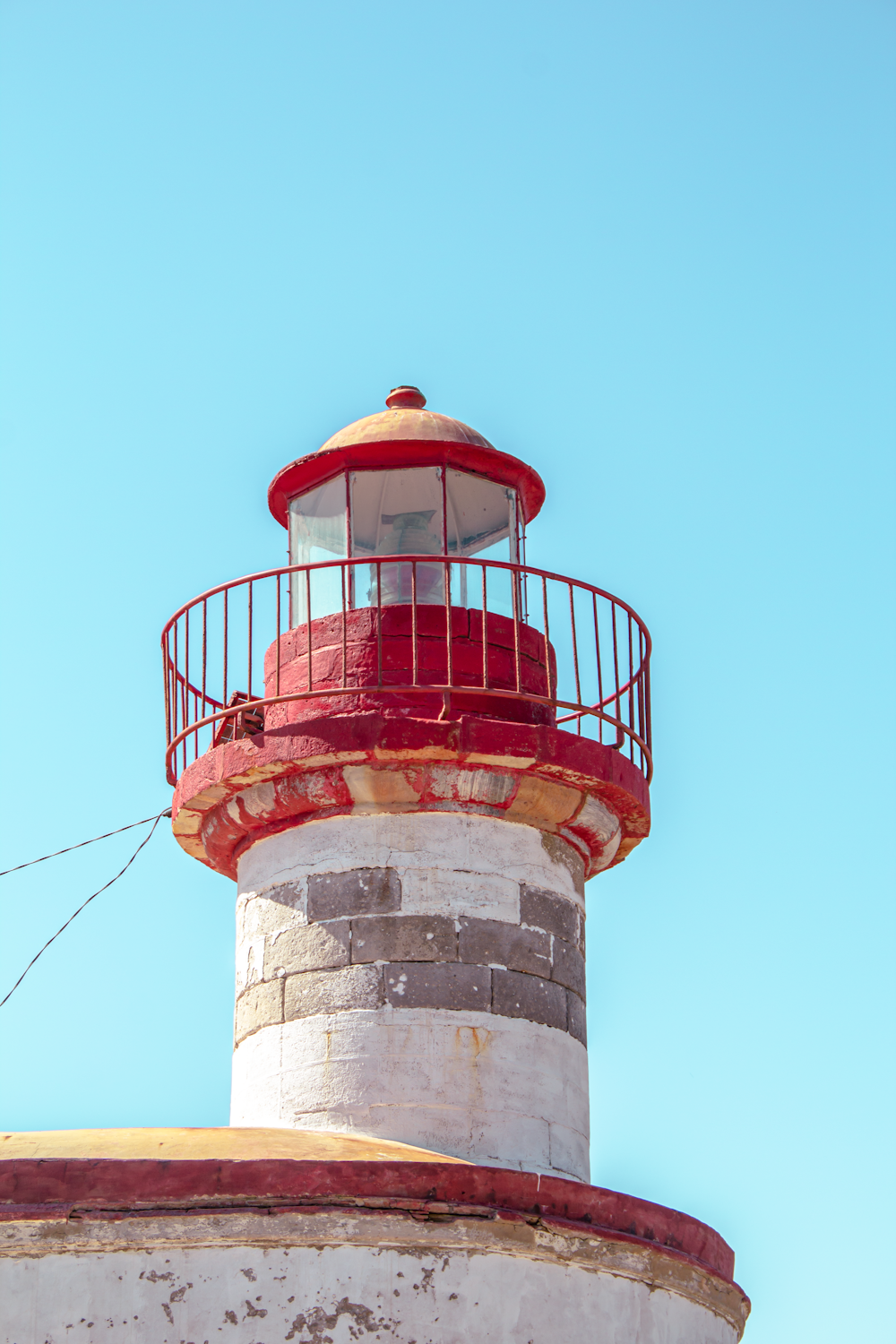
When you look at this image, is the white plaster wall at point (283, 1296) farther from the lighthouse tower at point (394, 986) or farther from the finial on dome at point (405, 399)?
the finial on dome at point (405, 399)

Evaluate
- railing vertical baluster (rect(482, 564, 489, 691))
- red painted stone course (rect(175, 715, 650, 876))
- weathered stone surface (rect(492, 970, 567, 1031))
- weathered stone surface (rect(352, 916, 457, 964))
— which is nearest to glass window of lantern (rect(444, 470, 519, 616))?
railing vertical baluster (rect(482, 564, 489, 691))

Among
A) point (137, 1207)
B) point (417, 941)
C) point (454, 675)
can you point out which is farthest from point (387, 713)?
point (137, 1207)

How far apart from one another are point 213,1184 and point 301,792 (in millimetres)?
2133

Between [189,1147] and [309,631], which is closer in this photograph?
[189,1147]

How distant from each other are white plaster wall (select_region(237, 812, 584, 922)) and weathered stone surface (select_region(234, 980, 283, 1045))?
496mm

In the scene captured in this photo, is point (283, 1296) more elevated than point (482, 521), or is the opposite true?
point (482, 521)

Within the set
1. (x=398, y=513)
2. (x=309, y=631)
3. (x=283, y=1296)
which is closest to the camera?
(x=283, y=1296)

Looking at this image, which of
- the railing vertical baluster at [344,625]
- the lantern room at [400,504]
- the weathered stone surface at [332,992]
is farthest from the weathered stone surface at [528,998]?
the lantern room at [400,504]

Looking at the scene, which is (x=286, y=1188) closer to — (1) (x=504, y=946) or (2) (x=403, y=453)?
(1) (x=504, y=946)

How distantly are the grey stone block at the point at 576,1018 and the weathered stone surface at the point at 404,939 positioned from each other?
2.45 feet

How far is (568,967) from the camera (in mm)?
8352

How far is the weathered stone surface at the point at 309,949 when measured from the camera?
7.93 metres

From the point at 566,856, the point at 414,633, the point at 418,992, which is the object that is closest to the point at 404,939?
the point at 418,992

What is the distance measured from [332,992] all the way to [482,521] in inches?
108
